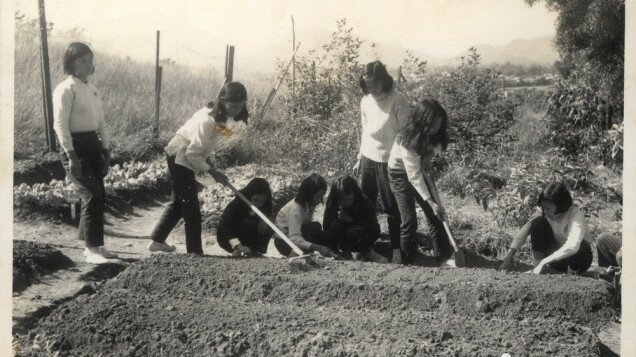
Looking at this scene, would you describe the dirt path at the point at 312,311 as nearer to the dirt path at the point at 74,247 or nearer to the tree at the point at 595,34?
the dirt path at the point at 74,247

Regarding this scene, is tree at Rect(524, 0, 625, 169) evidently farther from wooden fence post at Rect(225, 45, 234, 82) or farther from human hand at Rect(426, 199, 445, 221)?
wooden fence post at Rect(225, 45, 234, 82)

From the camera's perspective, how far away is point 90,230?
419 cm

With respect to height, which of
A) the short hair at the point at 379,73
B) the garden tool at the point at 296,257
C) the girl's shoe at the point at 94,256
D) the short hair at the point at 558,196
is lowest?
the girl's shoe at the point at 94,256

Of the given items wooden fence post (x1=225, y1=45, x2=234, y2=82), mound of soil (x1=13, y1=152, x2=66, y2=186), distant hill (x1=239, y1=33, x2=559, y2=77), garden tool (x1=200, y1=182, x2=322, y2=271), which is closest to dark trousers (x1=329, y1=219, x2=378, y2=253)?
garden tool (x1=200, y1=182, x2=322, y2=271)

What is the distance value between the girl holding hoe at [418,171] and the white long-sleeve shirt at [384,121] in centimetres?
14

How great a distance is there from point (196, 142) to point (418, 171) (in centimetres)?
136

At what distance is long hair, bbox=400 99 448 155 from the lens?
395 cm

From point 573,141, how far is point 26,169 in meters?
4.91

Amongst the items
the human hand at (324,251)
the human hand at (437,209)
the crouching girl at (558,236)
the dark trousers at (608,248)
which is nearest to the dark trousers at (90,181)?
the human hand at (324,251)

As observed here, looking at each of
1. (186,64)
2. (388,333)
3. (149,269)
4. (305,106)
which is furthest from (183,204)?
(186,64)

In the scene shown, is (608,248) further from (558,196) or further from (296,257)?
(296,257)

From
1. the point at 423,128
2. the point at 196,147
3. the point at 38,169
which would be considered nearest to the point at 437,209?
the point at 423,128

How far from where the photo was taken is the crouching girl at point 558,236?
385 cm

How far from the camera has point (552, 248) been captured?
4.11m
